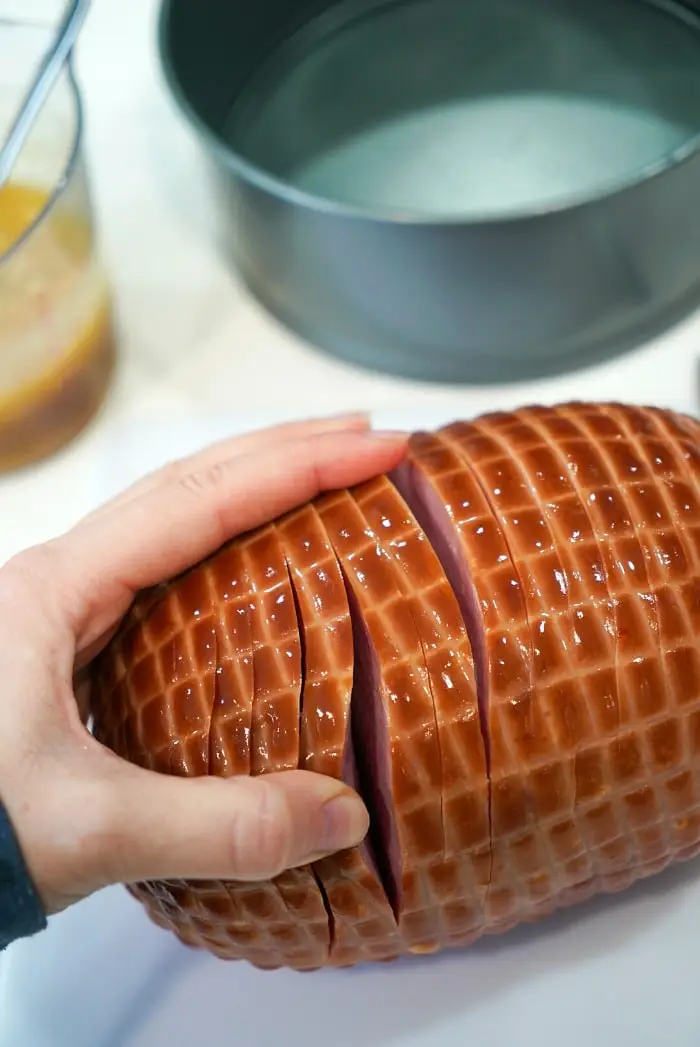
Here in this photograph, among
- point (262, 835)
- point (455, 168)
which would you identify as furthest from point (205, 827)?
point (455, 168)

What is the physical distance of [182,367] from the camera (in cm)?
143

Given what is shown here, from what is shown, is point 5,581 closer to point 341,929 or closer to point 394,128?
point 341,929

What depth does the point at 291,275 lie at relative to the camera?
130cm

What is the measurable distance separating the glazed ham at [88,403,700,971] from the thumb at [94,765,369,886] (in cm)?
6

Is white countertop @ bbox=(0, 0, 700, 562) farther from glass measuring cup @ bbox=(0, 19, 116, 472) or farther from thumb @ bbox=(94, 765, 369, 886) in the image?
thumb @ bbox=(94, 765, 369, 886)

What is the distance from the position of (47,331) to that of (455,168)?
613mm

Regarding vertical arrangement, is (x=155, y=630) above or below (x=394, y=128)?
below

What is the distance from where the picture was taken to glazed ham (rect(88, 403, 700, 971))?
2.64 ft

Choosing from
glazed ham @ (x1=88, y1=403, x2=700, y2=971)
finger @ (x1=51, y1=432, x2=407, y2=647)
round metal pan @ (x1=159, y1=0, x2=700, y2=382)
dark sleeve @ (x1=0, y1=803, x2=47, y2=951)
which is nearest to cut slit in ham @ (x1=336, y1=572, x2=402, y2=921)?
glazed ham @ (x1=88, y1=403, x2=700, y2=971)

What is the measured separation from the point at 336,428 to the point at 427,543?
0.63 ft

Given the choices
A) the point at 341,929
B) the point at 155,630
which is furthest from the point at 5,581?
the point at 341,929

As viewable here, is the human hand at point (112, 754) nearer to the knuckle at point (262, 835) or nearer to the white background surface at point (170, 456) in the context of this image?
the knuckle at point (262, 835)

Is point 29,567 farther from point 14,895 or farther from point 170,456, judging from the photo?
point 170,456

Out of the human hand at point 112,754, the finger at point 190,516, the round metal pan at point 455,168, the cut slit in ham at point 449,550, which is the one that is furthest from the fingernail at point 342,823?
the round metal pan at point 455,168
